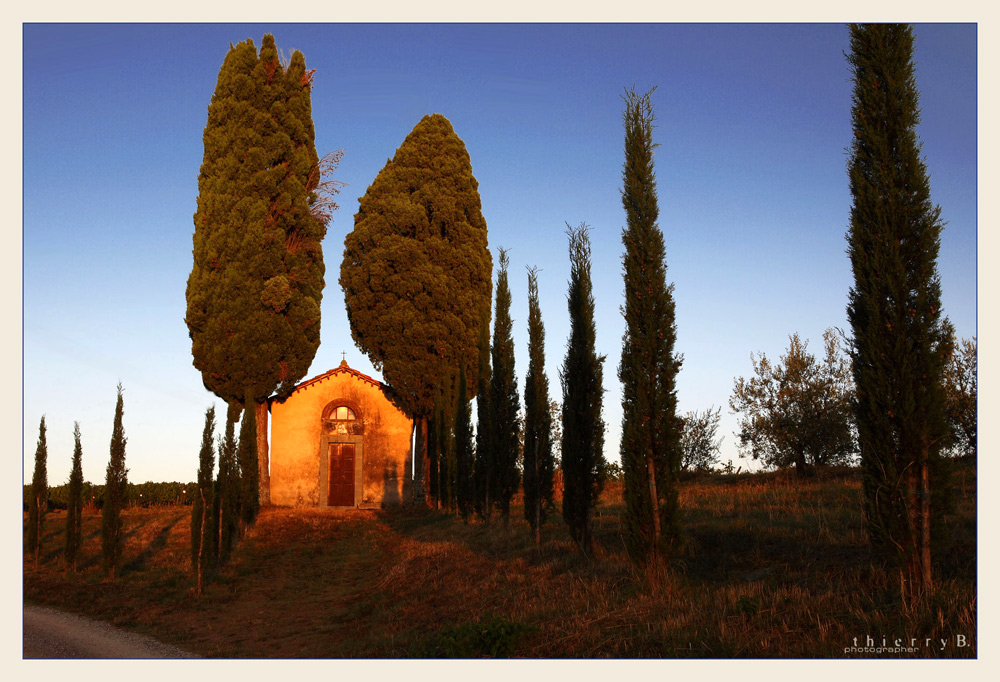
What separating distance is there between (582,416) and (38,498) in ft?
41.3

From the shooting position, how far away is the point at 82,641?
8.29 m

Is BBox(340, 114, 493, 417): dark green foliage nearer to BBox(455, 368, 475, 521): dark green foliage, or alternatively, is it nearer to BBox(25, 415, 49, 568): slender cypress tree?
BBox(455, 368, 475, 521): dark green foliage

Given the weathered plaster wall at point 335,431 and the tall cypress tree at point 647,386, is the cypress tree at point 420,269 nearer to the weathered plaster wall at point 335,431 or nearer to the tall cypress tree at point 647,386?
the weathered plaster wall at point 335,431

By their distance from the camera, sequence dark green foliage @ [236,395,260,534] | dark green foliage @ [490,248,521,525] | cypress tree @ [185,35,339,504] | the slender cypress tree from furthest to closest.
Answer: cypress tree @ [185,35,339,504] → dark green foliage @ [236,395,260,534] → dark green foliage @ [490,248,521,525] → the slender cypress tree

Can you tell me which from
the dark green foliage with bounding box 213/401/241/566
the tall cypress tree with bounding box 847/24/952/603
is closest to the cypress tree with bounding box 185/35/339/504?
the dark green foliage with bounding box 213/401/241/566

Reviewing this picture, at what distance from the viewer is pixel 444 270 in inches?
964

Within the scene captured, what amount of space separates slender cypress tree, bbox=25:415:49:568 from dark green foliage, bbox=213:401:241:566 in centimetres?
418

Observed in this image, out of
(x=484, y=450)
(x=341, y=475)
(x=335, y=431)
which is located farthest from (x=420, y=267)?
(x=484, y=450)

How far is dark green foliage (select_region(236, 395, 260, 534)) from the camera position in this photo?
17.8 meters

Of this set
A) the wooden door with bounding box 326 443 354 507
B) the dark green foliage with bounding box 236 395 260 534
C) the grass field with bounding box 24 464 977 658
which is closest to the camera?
the grass field with bounding box 24 464 977 658

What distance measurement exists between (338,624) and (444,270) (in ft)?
53.2

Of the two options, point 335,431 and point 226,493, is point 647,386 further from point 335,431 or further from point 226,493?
point 335,431

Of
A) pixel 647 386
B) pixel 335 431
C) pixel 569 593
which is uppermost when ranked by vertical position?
pixel 647 386

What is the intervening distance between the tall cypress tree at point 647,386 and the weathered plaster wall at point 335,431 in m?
18.2
